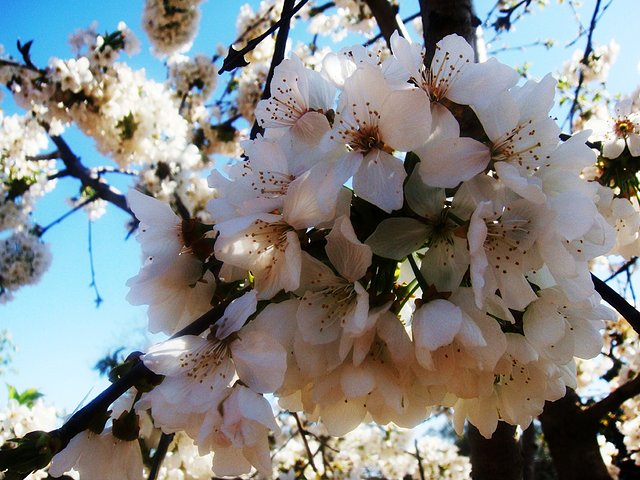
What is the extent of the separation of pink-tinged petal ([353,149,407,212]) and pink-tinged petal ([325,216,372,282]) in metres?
0.04

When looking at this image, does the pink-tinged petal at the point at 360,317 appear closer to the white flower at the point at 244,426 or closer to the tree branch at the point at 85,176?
the white flower at the point at 244,426

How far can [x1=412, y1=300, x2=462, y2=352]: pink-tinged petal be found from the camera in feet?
1.86

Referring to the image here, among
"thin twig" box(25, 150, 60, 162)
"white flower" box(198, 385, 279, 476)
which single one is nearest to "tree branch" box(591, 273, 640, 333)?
"white flower" box(198, 385, 279, 476)

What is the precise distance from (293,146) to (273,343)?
258 millimetres

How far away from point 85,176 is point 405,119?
13.2 ft

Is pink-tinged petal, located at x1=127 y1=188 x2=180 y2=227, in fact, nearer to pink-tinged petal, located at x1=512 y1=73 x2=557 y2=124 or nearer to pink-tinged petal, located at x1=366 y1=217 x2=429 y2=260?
pink-tinged petal, located at x1=366 y1=217 x2=429 y2=260

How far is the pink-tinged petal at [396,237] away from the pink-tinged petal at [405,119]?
9cm

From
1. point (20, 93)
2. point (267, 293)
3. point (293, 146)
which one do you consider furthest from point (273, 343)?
point (20, 93)

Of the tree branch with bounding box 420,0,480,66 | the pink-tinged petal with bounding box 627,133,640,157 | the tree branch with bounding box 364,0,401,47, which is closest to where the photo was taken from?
the pink-tinged petal with bounding box 627,133,640,157

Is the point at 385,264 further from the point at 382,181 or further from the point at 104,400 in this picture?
the point at 104,400

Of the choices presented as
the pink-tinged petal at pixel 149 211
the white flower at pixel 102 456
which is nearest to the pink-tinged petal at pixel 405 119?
the pink-tinged petal at pixel 149 211

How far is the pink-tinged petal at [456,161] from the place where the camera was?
0.59 m

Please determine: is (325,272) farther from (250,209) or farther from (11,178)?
(11,178)

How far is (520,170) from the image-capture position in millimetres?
638
